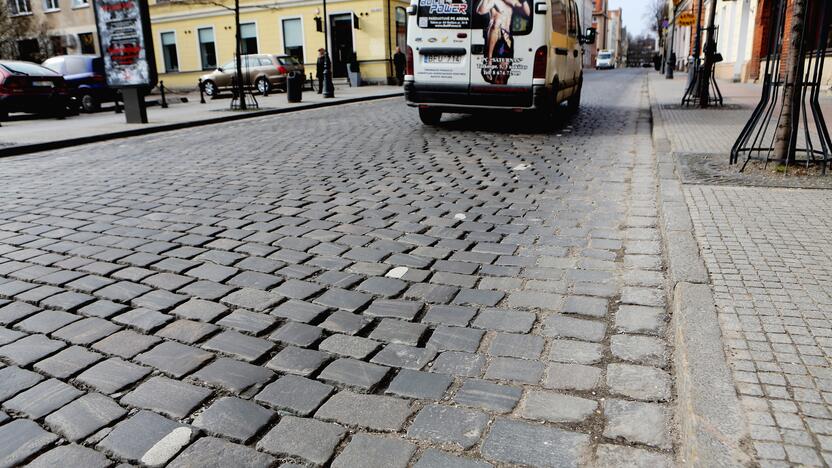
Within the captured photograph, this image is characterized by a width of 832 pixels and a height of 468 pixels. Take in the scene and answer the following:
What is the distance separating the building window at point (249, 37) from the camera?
116 ft

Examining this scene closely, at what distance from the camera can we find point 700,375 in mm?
2359

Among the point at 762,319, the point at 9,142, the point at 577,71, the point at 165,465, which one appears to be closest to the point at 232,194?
the point at 165,465

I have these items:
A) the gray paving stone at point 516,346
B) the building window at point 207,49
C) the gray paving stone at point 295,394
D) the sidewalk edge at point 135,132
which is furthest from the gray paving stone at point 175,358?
the building window at point 207,49

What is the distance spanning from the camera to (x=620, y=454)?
212cm

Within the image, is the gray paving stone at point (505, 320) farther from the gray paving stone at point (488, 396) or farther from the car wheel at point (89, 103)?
the car wheel at point (89, 103)

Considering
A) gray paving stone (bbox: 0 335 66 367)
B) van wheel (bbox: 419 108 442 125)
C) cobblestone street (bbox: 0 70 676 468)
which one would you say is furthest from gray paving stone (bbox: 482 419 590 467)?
van wheel (bbox: 419 108 442 125)

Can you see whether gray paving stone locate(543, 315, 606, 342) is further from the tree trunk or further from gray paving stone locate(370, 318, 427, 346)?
the tree trunk

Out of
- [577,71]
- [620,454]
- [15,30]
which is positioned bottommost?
[620,454]

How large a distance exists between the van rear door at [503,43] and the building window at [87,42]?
35679 mm

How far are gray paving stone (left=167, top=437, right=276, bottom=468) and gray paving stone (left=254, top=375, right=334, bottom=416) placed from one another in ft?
0.89

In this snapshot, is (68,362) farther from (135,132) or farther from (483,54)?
(135,132)

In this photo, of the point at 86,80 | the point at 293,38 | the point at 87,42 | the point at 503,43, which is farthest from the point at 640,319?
the point at 87,42

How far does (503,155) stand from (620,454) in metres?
6.61

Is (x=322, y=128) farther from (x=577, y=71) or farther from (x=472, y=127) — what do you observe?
(x=577, y=71)
